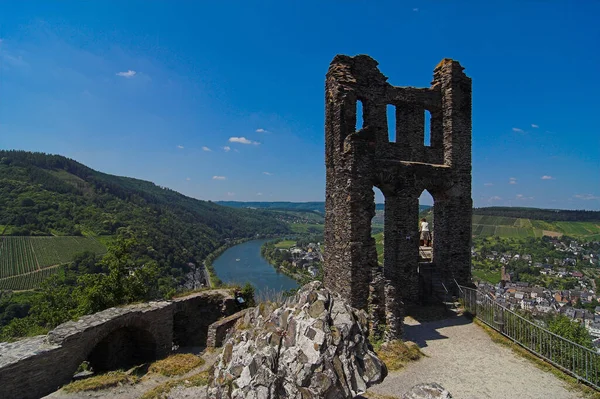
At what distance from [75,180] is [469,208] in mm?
111884

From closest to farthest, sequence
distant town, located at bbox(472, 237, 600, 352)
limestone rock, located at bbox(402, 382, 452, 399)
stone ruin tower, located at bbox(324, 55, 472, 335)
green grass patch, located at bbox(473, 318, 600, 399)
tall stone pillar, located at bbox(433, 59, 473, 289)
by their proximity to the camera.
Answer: limestone rock, located at bbox(402, 382, 452, 399), green grass patch, located at bbox(473, 318, 600, 399), stone ruin tower, located at bbox(324, 55, 472, 335), tall stone pillar, located at bbox(433, 59, 473, 289), distant town, located at bbox(472, 237, 600, 352)

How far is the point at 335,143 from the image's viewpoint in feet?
41.1

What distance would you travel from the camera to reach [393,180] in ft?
42.8

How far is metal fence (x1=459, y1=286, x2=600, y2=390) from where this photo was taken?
795 centimetres

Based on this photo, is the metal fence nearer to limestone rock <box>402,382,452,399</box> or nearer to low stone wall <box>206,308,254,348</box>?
limestone rock <box>402,382,452,399</box>

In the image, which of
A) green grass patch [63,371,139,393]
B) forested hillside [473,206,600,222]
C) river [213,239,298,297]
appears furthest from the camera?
forested hillside [473,206,600,222]

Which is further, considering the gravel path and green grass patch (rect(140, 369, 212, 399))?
green grass patch (rect(140, 369, 212, 399))

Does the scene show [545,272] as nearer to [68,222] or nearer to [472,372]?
[472,372]

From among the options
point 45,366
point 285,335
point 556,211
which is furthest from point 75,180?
point 556,211

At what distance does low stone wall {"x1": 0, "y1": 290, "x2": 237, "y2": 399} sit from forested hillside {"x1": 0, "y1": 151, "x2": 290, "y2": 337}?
2.20m

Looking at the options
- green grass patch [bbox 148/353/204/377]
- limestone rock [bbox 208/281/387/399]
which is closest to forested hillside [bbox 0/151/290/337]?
green grass patch [bbox 148/353/204/377]

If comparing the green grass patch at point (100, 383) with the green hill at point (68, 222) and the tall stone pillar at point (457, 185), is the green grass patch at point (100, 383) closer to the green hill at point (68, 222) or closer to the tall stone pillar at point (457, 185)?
the tall stone pillar at point (457, 185)

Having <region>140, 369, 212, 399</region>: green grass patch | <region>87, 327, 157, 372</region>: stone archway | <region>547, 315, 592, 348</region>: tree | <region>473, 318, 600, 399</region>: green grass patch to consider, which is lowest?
<region>87, 327, 157, 372</region>: stone archway

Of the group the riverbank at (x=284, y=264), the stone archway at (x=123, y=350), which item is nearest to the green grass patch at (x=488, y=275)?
the riverbank at (x=284, y=264)
